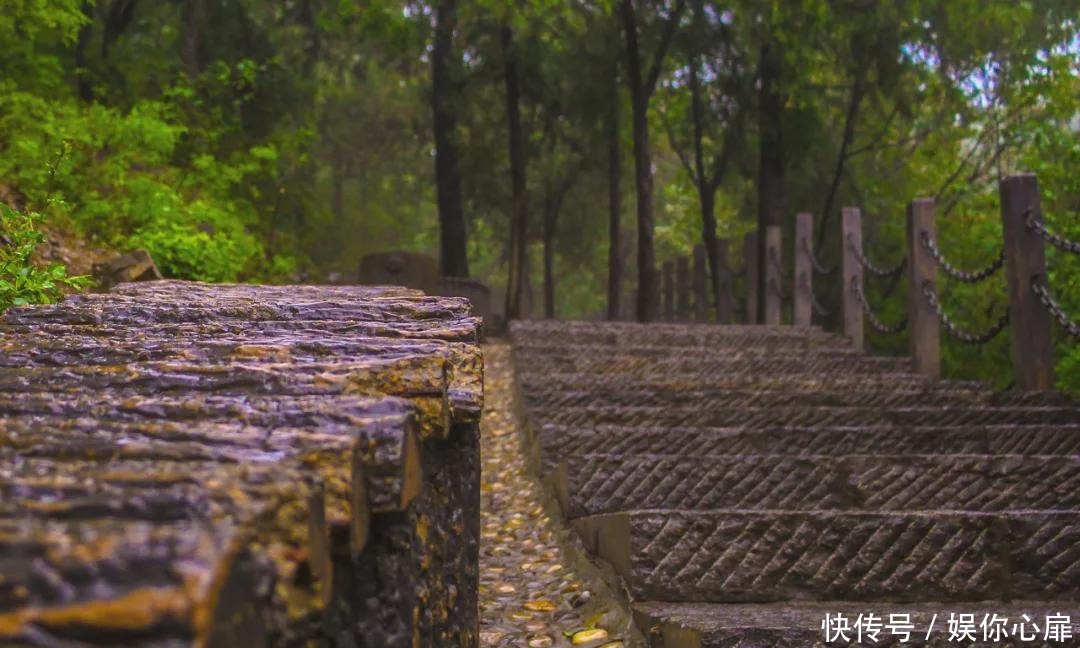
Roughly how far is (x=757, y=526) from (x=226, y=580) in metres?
2.63

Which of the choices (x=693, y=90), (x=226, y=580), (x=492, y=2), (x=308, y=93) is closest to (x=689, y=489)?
(x=226, y=580)

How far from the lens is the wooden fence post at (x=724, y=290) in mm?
16016

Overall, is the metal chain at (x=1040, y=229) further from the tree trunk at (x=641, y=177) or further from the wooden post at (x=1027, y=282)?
the tree trunk at (x=641, y=177)

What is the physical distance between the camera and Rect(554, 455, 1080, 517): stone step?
4.13 meters

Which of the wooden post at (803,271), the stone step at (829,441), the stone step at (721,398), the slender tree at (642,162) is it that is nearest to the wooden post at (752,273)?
the slender tree at (642,162)

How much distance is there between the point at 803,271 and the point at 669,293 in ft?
24.4

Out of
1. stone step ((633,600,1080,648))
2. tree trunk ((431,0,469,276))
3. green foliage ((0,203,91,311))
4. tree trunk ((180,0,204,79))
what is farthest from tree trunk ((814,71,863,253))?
stone step ((633,600,1080,648))

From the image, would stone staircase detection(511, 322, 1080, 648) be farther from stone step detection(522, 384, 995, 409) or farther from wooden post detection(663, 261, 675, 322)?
wooden post detection(663, 261, 675, 322)

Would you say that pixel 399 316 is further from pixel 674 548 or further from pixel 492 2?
pixel 492 2

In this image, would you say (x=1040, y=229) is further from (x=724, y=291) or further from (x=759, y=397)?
(x=724, y=291)

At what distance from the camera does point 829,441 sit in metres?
5.13

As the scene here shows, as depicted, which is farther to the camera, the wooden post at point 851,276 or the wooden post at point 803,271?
the wooden post at point 803,271

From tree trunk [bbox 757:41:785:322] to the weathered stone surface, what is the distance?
13.4m

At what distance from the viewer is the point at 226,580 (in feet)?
3.56
